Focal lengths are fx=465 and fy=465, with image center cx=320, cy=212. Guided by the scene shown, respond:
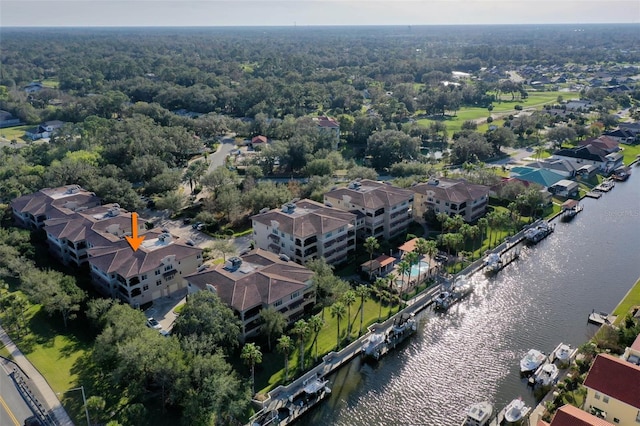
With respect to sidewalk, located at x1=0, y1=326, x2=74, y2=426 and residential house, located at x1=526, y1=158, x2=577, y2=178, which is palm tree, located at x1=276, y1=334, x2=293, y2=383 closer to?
sidewalk, located at x1=0, y1=326, x2=74, y2=426

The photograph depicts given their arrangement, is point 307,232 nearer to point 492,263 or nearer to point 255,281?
point 255,281

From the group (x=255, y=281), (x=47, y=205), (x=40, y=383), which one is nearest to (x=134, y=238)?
(x=255, y=281)

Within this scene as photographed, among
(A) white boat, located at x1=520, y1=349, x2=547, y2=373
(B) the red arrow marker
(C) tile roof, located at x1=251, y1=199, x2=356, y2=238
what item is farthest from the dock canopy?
(B) the red arrow marker

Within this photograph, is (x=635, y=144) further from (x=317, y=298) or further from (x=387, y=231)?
(x=317, y=298)

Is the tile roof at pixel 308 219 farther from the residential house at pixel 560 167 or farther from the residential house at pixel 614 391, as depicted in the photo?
the residential house at pixel 560 167

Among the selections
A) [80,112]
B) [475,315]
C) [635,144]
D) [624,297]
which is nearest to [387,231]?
[475,315]
